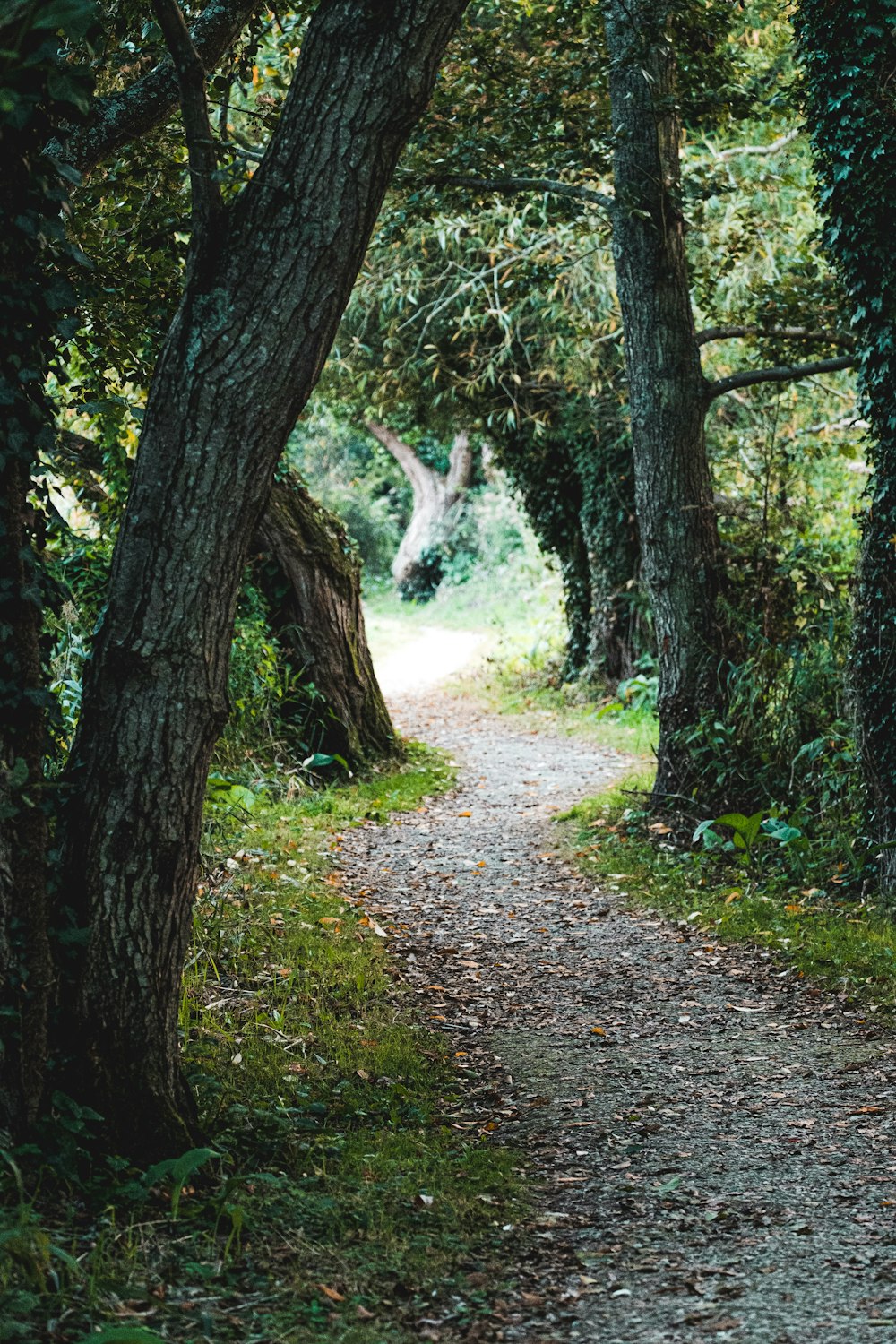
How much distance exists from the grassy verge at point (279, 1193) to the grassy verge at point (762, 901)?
6.66ft

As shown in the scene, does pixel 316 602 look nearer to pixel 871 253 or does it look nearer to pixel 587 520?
pixel 587 520

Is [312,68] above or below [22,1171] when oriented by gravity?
above

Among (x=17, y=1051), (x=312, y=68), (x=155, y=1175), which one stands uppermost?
(x=312, y=68)

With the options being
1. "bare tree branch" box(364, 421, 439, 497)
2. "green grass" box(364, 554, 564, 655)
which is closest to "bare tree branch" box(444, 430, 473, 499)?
"bare tree branch" box(364, 421, 439, 497)

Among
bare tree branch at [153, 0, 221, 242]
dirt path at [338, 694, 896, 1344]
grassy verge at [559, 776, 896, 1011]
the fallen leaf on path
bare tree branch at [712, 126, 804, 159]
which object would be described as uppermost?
bare tree branch at [712, 126, 804, 159]

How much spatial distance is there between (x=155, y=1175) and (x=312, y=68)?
334 centimetres

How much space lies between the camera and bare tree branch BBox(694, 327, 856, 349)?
8.55 meters

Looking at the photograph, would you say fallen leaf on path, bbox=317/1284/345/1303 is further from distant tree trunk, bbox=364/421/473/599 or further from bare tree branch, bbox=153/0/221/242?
distant tree trunk, bbox=364/421/473/599

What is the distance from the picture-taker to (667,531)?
851 cm

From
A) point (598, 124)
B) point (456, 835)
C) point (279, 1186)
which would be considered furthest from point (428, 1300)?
point (598, 124)

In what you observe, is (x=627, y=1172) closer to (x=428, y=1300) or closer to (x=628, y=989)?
(x=428, y=1300)

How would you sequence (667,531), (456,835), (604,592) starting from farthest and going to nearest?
(604,592)
(456,835)
(667,531)

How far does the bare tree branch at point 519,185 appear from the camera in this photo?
8453 mm

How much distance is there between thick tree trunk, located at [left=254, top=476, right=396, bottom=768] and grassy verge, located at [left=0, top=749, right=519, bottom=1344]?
4370mm
